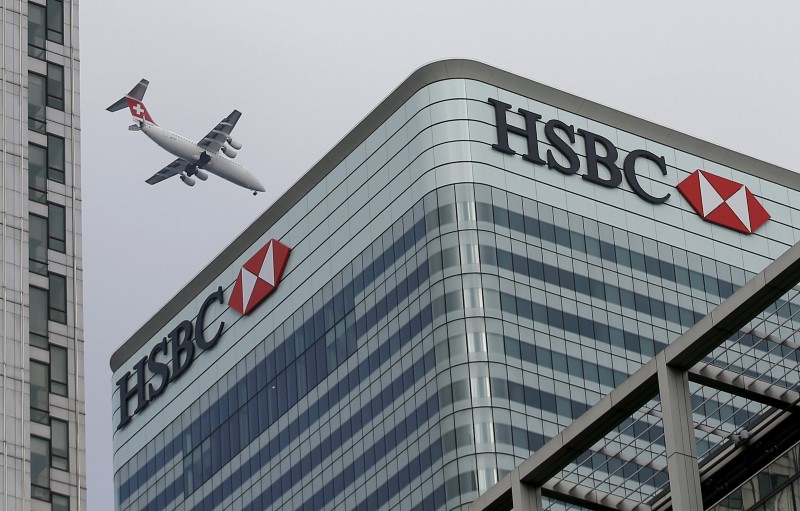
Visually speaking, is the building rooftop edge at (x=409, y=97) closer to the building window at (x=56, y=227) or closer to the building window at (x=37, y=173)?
the building window at (x=37, y=173)

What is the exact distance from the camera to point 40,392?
263ft

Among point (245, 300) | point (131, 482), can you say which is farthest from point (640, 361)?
point (131, 482)

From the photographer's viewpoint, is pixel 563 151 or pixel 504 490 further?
pixel 563 151

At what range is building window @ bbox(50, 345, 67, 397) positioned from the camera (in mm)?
80875

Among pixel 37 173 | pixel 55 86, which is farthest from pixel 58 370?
pixel 55 86

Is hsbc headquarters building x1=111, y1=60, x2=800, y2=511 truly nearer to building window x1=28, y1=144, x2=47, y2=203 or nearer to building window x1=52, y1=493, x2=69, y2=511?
building window x1=28, y1=144, x2=47, y2=203

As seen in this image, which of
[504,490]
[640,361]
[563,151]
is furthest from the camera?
[563,151]

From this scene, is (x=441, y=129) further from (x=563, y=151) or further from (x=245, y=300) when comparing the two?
(x=245, y=300)

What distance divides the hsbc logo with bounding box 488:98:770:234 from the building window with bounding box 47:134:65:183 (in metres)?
83.3

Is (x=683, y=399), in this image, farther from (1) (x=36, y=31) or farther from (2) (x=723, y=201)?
(2) (x=723, y=201)

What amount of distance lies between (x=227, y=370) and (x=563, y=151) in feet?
118

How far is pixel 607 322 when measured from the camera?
163500mm

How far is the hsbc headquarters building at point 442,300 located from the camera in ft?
504

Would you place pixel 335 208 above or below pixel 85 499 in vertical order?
above
